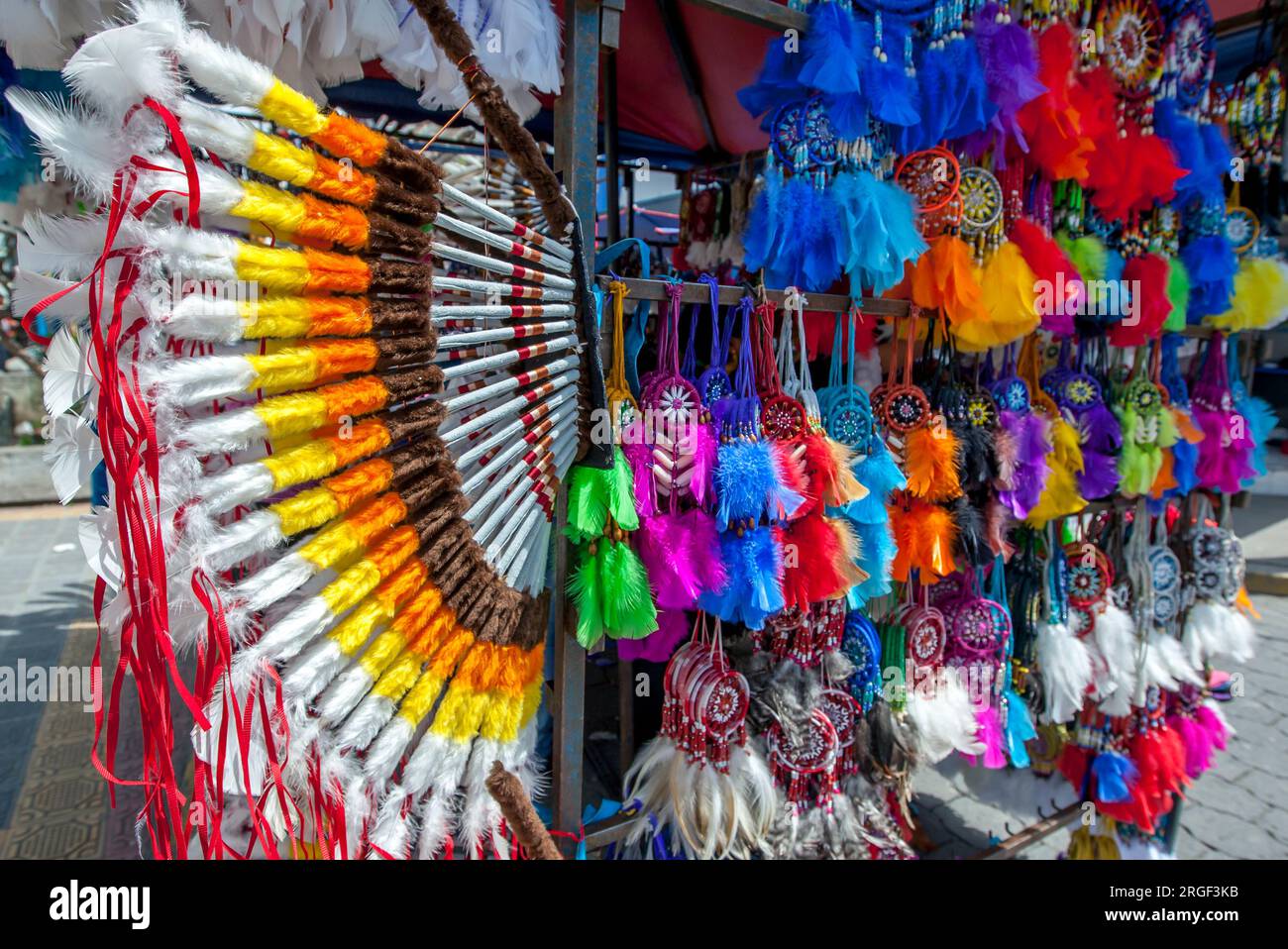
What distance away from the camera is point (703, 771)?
1691mm

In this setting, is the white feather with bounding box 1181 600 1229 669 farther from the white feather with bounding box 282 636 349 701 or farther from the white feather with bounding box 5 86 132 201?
the white feather with bounding box 5 86 132 201

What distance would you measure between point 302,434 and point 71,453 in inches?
9.6

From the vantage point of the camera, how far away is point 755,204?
167 centimetres

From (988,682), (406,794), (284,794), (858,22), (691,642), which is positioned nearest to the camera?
(284,794)

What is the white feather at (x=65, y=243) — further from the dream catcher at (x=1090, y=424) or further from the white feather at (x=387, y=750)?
the dream catcher at (x=1090, y=424)

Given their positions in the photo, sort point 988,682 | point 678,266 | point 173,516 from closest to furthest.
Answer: point 173,516
point 988,682
point 678,266

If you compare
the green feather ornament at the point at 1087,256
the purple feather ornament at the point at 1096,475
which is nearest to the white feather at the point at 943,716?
the purple feather ornament at the point at 1096,475

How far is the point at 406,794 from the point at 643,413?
838 millimetres

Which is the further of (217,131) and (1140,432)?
(1140,432)

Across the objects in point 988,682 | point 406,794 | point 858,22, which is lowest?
point 988,682

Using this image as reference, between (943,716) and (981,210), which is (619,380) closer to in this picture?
(981,210)

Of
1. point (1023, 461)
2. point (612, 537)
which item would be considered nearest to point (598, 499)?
point (612, 537)
